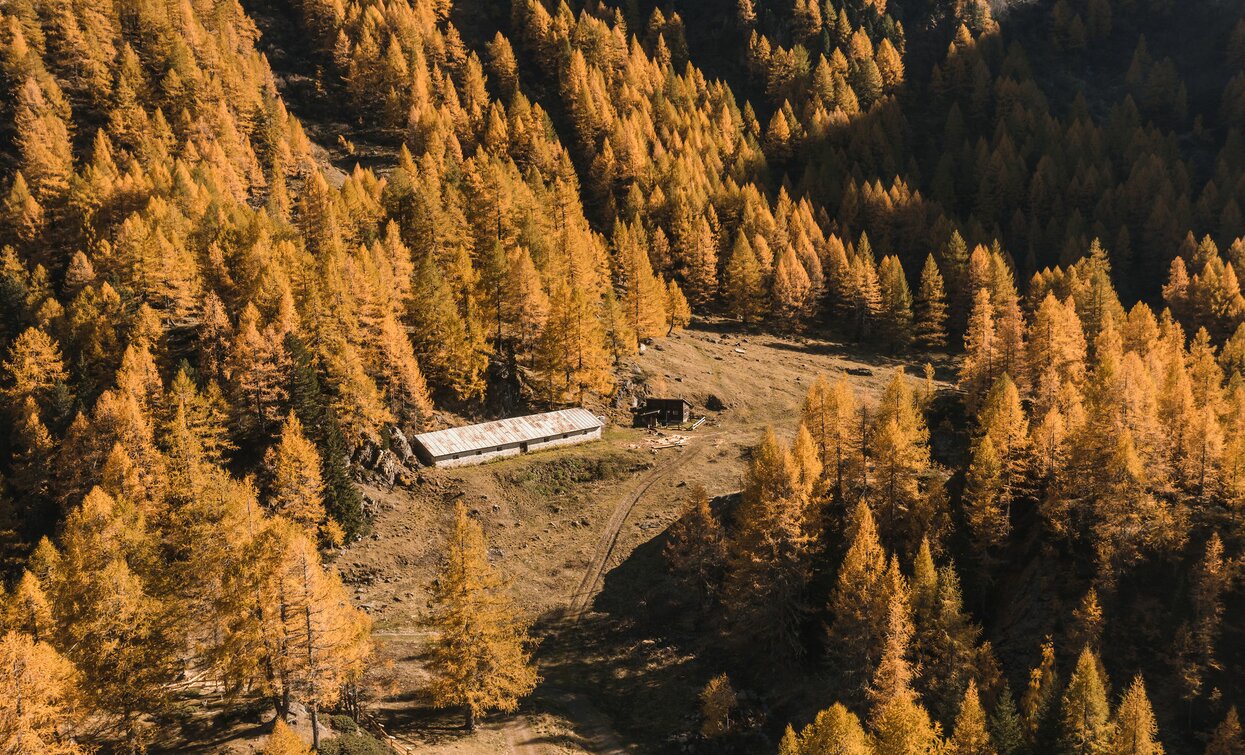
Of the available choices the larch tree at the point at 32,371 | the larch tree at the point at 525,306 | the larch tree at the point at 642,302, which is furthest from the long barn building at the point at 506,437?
the larch tree at the point at 32,371

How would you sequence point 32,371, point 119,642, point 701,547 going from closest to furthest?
point 119,642
point 701,547
point 32,371

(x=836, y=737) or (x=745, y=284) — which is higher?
(x=745, y=284)

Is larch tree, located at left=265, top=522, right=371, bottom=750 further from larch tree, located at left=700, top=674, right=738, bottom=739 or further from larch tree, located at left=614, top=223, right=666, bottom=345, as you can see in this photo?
larch tree, located at left=614, top=223, right=666, bottom=345

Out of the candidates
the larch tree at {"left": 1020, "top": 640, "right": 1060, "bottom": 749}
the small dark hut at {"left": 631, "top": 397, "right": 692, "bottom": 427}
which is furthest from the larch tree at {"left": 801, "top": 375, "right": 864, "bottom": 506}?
the small dark hut at {"left": 631, "top": 397, "right": 692, "bottom": 427}

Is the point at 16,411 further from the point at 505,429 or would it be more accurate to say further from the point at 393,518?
the point at 505,429

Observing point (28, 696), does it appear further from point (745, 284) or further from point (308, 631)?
point (745, 284)

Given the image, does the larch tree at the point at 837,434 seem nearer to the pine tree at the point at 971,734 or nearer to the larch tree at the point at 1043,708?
the larch tree at the point at 1043,708

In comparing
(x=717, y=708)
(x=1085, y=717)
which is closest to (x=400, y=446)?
(x=717, y=708)
